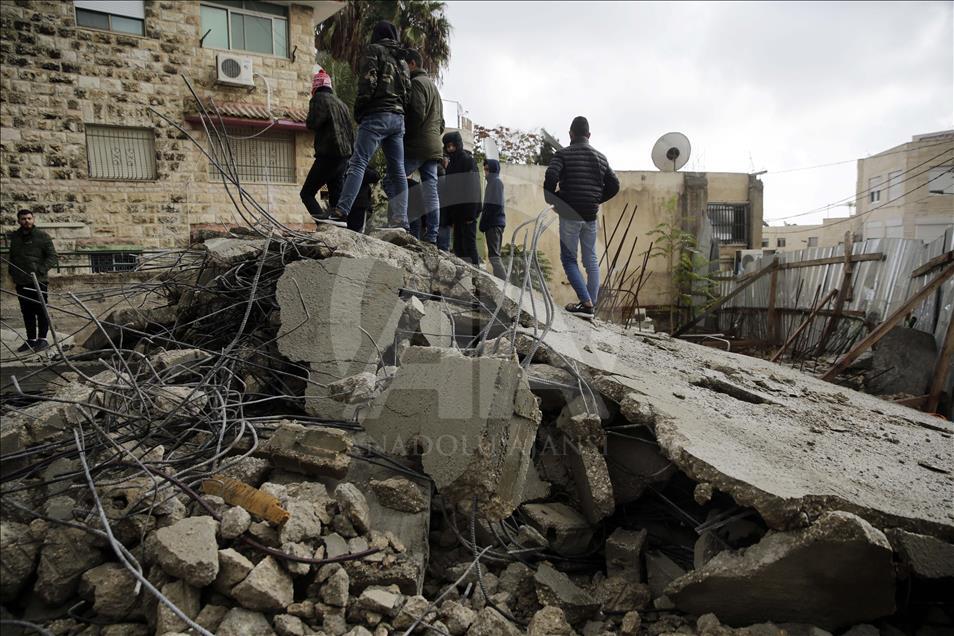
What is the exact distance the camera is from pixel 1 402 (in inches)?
113

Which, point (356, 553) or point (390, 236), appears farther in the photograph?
point (390, 236)

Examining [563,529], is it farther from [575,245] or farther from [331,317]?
[575,245]

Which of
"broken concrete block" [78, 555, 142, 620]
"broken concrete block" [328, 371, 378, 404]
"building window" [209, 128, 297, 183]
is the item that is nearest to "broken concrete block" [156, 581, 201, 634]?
"broken concrete block" [78, 555, 142, 620]

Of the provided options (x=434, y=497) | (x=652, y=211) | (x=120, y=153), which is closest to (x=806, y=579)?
(x=434, y=497)

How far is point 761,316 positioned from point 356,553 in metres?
11.0

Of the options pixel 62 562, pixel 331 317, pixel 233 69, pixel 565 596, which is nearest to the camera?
pixel 62 562

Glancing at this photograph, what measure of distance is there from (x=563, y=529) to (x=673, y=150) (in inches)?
556

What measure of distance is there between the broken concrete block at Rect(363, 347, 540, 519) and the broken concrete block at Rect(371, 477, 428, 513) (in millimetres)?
115

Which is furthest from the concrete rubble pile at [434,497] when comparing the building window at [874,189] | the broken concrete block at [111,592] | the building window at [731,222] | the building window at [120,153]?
the building window at [874,189]

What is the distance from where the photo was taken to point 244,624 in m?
2.23

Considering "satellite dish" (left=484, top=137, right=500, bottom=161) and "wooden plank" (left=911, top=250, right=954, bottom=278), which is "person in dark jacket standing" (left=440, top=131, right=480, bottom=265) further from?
"wooden plank" (left=911, top=250, right=954, bottom=278)

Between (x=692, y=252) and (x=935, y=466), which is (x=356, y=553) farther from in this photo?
(x=692, y=252)

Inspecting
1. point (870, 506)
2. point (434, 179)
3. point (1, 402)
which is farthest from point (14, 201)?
point (870, 506)

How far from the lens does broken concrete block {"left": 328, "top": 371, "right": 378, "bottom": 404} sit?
3.42m
